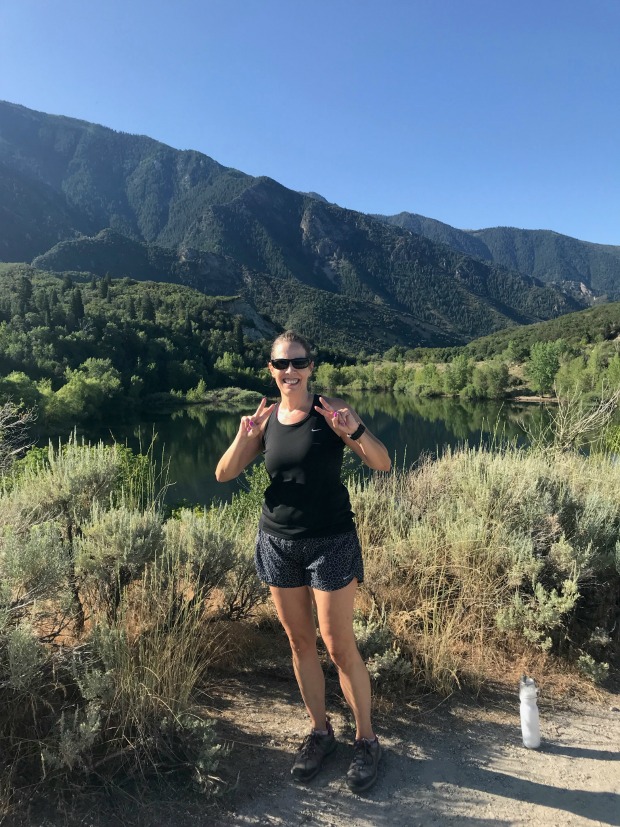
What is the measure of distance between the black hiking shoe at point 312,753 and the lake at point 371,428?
15.1 metres

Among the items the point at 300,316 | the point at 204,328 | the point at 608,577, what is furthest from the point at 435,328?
the point at 608,577

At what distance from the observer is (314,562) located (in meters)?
2.21

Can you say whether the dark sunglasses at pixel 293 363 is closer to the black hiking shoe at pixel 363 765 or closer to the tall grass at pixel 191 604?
the tall grass at pixel 191 604

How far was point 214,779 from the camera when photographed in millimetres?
2225

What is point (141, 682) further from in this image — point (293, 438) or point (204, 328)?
point (204, 328)

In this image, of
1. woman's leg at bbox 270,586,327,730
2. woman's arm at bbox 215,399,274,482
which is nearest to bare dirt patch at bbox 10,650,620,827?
woman's leg at bbox 270,586,327,730

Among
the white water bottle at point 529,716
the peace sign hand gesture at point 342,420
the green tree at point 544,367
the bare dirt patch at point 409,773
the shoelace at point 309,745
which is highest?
the green tree at point 544,367

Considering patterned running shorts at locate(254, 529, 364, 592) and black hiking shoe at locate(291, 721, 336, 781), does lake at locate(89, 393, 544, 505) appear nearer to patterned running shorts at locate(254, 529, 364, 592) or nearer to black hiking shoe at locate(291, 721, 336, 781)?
black hiking shoe at locate(291, 721, 336, 781)

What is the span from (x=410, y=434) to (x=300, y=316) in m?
104

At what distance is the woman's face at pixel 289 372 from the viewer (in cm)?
235

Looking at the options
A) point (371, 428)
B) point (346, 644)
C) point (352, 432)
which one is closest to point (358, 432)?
point (352, 432)

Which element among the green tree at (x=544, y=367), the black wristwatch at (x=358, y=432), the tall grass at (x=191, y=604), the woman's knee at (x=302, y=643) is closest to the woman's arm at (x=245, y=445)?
the black wristwatch at (x=358, y=432)

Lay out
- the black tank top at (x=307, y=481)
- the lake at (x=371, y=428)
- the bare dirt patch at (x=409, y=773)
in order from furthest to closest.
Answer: the lake at (x=371, y=428) < the black tank top at (x=307, y=481) < the bare dirt patch at (x=409, y=773)

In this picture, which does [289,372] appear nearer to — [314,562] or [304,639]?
[314,562]
